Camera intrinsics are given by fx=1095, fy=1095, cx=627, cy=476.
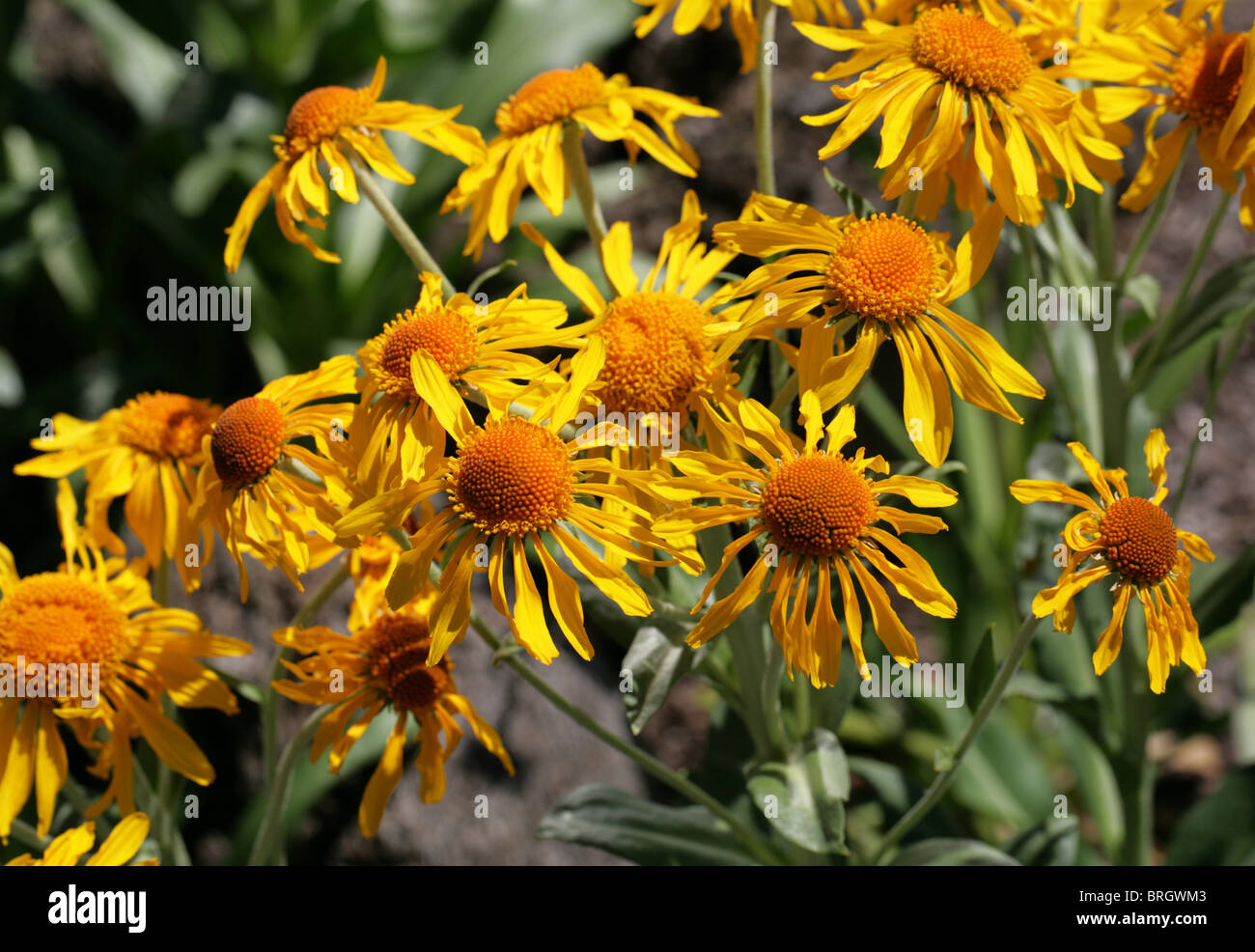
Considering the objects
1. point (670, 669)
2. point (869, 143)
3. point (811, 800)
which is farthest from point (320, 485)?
point (869, 143)

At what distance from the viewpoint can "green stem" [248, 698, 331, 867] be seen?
44.2 inches

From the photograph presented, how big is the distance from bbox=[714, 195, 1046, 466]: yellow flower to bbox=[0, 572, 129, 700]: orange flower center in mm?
768

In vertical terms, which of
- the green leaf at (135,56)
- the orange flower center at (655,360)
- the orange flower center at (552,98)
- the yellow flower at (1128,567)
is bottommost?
the yellow flower at (1128,567)

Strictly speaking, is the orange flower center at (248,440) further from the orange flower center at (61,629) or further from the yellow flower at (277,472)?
the orange flower center at (61,629)

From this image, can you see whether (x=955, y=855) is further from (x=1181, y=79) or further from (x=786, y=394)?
(x=1181, y=79)

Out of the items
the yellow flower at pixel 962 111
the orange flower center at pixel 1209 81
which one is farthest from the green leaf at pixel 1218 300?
the yellow flower at pixel 962 111

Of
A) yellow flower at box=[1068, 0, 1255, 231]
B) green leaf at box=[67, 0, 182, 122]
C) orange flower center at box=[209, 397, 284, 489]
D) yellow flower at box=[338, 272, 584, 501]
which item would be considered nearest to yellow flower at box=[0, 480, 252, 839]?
orange flower center at box=[209, 397, 284, 489]

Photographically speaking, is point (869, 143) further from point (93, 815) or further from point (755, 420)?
point (93, 815)

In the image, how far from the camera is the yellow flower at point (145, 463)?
4.25 feet

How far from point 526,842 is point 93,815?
889mm

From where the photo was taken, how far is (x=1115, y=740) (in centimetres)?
158

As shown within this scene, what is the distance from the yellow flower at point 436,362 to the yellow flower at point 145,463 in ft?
1.19

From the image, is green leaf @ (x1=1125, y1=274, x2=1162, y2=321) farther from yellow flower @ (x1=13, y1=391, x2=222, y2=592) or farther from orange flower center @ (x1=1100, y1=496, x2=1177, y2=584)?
yellow flower @ (x1=13, y1=391, x2=222, y2=592)
